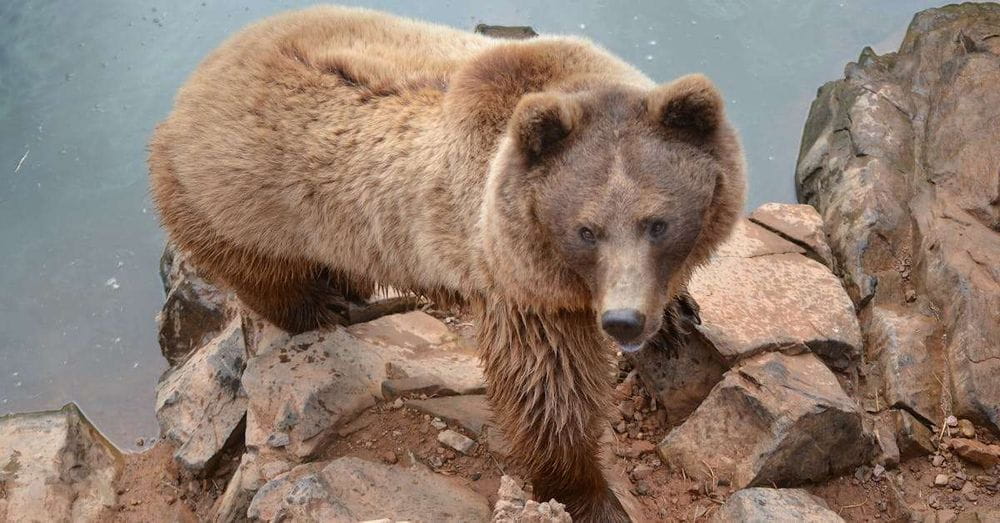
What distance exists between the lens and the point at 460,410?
556cm

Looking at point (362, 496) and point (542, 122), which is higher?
→ point (542, 122)

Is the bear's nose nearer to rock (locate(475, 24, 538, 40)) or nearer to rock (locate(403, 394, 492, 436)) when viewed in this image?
rock (locate(403, 394, 492, 436))

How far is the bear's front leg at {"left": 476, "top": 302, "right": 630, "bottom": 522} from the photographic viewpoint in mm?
4535

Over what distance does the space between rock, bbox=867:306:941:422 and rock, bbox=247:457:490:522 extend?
257cm

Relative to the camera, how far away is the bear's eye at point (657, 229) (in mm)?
3656

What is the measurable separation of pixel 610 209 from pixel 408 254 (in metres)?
1.63

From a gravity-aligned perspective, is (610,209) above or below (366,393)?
above

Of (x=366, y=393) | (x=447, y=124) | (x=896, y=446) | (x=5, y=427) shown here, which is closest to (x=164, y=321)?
(x=5, y=427)

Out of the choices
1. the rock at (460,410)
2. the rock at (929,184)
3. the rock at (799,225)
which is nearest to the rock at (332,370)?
the rock at (460,410)

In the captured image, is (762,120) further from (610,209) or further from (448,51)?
(610,209)

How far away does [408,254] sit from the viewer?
4.96 metres

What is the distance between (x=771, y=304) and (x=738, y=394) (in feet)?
2.91

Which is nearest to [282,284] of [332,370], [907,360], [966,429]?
[332,370]

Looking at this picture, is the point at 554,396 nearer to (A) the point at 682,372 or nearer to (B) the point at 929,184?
(A) the point at 682,372
